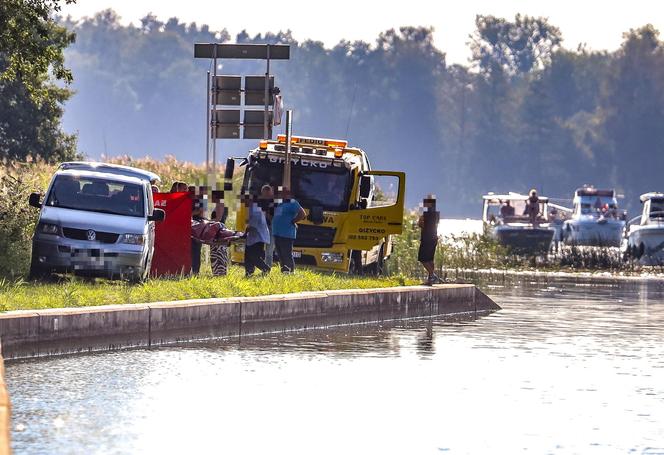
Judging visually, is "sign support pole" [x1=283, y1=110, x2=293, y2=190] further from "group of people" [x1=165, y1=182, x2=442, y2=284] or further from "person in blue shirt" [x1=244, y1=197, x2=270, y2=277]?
"person in blue shirt" [x1=244, y1=197, x2=270, y2=277]

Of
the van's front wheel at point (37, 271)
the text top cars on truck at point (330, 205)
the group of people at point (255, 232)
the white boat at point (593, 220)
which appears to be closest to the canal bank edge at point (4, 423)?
the van's front wheel at point (37, 271)

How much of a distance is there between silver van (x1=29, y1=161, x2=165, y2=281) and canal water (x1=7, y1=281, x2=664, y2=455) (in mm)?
3702

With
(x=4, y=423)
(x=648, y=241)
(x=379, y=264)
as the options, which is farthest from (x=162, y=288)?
(x=648, y=241)

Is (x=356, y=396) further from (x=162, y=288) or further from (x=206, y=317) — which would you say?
(x=162, y=288)

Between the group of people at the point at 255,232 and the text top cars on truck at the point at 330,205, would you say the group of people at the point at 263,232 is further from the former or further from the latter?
the text top cars on truck at the point at 330,205

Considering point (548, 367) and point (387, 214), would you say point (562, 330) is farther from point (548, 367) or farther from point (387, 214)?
point (387, 214)

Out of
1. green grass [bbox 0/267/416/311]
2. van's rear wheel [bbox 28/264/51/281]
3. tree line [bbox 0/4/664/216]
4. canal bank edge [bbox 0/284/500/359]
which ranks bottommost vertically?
canal bank edge [bbox 0/284/500/359]

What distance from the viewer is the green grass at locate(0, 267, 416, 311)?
19.7 meters

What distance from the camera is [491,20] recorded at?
598 feet

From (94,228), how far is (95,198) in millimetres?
1041

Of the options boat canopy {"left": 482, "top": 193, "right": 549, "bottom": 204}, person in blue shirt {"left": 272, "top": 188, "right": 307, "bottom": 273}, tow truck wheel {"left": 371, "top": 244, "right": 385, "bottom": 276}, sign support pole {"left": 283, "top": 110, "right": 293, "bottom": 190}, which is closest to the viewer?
person in blue shirt {"left": 272, "top": 188, "right": 307, "bottom": 273}

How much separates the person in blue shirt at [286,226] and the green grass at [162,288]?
22 cm

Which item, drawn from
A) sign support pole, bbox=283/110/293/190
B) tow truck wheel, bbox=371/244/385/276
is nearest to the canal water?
sign support pole, bbox=283/110/293/190

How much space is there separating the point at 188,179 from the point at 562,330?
16867mm
